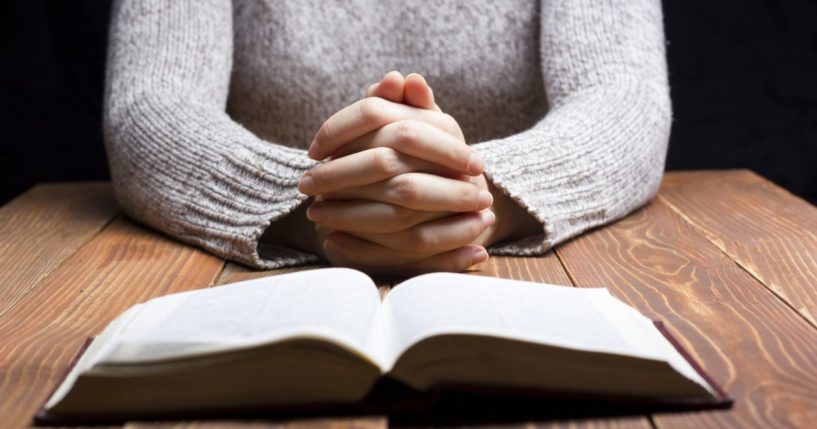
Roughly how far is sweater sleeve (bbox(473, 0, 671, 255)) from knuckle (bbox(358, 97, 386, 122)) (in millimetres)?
171

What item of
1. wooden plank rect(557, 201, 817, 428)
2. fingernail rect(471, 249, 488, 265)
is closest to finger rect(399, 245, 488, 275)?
fingernail rect(471, 249, 488, 265)

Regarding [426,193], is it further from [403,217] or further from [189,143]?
[189,143]

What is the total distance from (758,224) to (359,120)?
0.56 metres

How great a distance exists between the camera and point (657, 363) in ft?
1.95

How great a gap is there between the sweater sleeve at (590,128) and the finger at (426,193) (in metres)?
0.11

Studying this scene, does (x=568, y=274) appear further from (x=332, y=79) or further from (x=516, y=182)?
(x=332, y=79)

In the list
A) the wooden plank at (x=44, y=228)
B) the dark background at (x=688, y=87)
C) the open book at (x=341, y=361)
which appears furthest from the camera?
the dark background at (x=688, y=87)

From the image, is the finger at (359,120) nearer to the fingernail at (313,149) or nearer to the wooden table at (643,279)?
the fingernail at (313,149)

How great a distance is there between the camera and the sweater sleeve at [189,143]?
1014 millimetres

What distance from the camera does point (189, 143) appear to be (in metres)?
1.11

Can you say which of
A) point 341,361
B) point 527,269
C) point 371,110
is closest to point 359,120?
point 371,110

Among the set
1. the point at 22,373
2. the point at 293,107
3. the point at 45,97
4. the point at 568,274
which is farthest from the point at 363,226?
the point at 45,97

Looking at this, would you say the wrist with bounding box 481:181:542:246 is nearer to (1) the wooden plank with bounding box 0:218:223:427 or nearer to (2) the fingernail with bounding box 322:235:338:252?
(2) the fingernail with bounding box 322:235:338:252

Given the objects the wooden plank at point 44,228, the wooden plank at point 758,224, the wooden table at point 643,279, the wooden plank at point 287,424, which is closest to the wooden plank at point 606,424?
the wooden table at point 643,279
